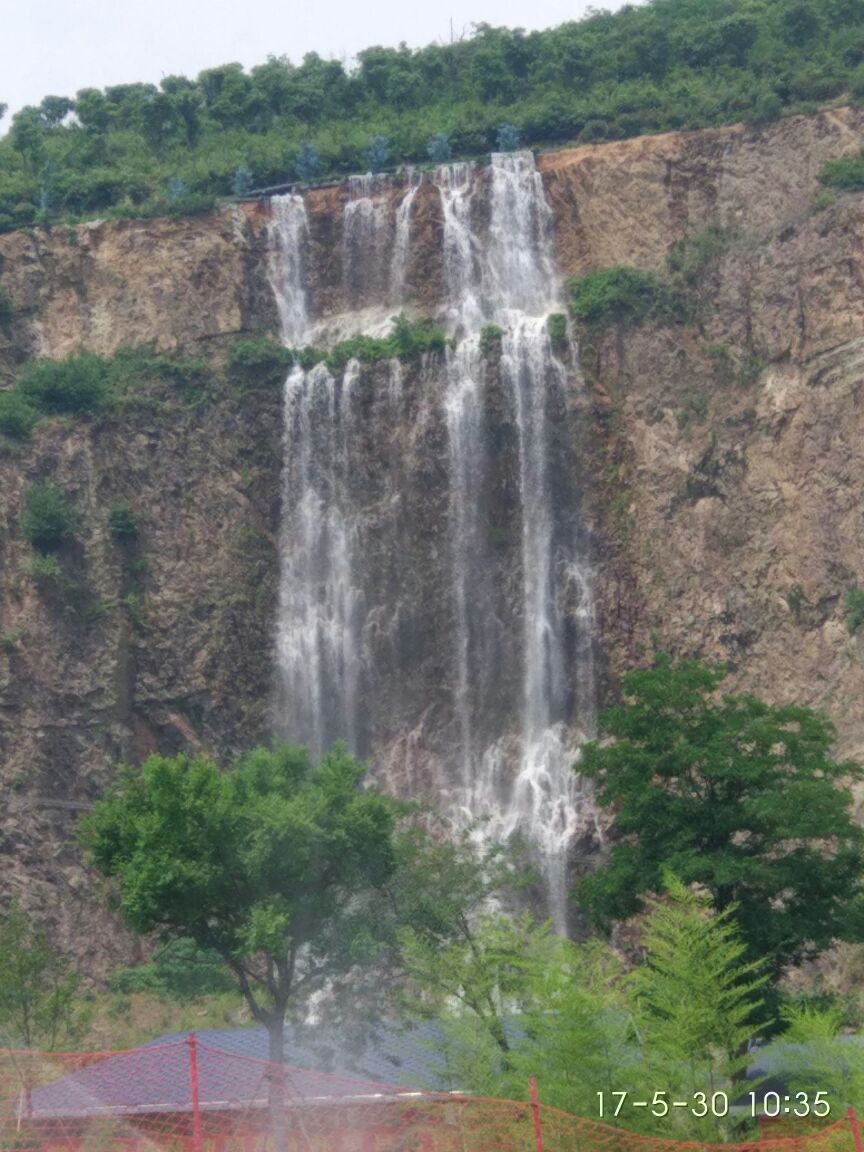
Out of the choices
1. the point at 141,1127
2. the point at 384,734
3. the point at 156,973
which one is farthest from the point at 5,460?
the point at 141,1127

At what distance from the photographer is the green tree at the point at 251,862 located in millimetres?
31312

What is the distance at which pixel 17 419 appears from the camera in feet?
174

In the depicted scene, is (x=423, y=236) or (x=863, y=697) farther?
(x=423, y=236)

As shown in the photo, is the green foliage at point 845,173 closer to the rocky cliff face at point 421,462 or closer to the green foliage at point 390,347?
the rocky cliff face at point 421,462

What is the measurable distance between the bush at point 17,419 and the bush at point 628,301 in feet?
48.4

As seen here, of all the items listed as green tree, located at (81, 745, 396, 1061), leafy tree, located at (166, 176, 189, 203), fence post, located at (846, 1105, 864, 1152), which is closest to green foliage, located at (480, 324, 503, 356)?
leafy tree, located at (166, 176, 189, 203)

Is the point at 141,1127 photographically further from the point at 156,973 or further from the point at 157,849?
the point at 156,973

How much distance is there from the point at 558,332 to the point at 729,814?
927 inches

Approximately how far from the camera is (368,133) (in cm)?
6088

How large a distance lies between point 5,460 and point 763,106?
22773 mm

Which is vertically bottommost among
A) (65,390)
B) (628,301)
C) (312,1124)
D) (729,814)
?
(312,1124)

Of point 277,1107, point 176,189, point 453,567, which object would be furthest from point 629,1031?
point 176,189

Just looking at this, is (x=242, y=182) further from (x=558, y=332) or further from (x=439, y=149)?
(x=558, y=332)

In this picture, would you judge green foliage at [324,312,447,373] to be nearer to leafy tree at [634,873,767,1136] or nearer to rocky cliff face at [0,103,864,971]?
rocky cliff face at [0,103,864,971]
